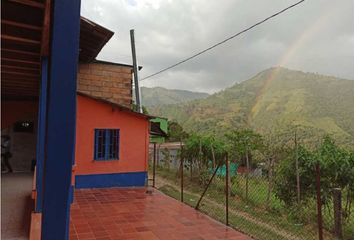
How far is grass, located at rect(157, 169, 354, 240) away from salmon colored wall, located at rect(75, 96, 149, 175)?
1.60m

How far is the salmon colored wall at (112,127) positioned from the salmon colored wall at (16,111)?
2.79m

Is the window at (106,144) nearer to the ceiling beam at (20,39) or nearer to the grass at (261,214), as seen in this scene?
the grass at (261,214)

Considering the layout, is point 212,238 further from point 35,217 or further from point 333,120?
point 333,120

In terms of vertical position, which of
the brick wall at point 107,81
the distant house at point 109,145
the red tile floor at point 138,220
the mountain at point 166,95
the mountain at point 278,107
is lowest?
the red tile floor at point 138,220

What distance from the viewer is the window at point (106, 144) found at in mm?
10102

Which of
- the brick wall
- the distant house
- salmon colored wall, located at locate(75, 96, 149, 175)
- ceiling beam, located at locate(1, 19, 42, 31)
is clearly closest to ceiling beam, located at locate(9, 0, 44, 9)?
ceiling beam, located at locate(1, 19, 42, 31)

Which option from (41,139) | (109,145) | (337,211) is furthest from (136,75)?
(337,211)

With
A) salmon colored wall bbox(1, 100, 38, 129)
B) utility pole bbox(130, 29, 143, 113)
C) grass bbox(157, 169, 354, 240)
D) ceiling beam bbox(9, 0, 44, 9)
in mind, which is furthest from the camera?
utility pole bbox(130, 29, 143, 113)

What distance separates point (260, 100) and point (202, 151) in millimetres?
50241

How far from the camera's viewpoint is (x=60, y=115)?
5.91 ft

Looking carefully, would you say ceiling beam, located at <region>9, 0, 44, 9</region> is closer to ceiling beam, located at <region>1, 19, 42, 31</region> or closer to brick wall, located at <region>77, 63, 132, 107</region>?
ceiling beam, located at <region>1, 19, 42, 31</region>

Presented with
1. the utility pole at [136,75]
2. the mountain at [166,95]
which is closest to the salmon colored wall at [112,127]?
the utility pole at [136,75]

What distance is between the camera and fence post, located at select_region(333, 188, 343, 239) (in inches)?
261

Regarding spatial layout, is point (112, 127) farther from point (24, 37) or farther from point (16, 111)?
point (24, 37)
